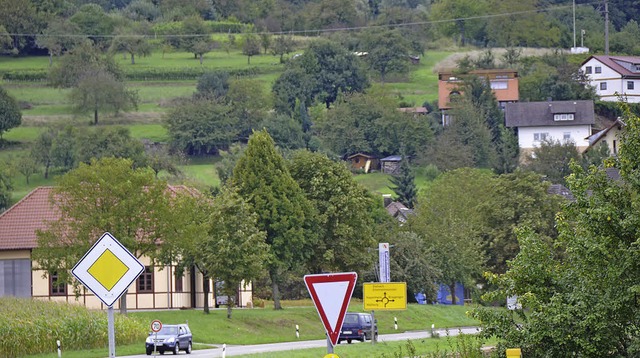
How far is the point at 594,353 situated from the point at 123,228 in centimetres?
2958

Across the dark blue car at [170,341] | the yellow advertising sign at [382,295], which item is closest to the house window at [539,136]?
the dark blue car at [170,341]

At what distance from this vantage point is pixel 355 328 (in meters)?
47.8

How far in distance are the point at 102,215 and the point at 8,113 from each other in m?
89.0

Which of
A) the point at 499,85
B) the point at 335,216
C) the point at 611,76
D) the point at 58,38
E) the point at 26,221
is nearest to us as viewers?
the point at 26,221

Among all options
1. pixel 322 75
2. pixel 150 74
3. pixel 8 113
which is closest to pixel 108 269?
pixel 8 113

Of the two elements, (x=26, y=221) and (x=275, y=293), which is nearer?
(x=26, y=221)

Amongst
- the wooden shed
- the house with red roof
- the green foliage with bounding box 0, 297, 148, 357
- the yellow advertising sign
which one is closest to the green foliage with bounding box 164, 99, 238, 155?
the wooden shed

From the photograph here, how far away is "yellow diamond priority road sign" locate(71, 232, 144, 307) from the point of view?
1446 cm

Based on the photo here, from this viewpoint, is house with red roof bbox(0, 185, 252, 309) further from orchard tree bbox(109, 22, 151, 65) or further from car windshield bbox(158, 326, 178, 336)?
orchard tree bbox(109, 22, 151, 65)

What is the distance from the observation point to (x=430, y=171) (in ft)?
428

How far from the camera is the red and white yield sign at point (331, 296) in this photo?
14484mm

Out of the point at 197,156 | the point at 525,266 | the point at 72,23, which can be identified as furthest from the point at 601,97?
the point at 525,266

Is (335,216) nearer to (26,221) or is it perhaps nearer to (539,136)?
(26,221)

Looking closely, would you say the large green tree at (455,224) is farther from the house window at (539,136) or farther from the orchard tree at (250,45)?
the orchard tree at (250,45)
